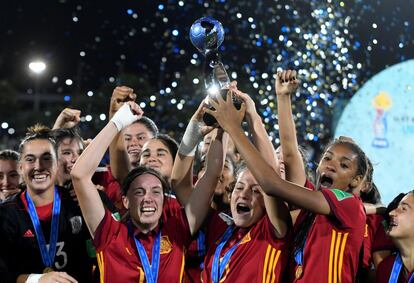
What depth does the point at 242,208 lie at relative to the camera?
3.43 m

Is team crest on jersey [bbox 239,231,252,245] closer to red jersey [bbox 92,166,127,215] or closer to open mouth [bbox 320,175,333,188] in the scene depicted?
open mouth [bbox 320,175,333,188]

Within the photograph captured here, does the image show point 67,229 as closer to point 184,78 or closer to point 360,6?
point 360,6

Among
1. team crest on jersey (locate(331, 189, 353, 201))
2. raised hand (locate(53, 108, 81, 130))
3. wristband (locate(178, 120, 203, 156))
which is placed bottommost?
team crest on jersey (locate(331, 189, 353, 201))

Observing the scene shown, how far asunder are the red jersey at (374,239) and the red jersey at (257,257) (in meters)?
0.47

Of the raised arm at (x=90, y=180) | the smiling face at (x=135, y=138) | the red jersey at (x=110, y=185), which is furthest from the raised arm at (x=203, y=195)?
the smiling face at (x=135, y=138)

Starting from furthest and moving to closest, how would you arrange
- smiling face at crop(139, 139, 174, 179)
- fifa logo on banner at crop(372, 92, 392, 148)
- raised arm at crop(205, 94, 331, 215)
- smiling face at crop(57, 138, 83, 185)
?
1. fifa logo on banner at crop(372, 92, 392, 148)
2. smiling face at crop(57, 138, 83, 185)
3. smiling face at crop(139, 139, 174, 179)
4. raised arm at crop(205, 94, 331, 215)

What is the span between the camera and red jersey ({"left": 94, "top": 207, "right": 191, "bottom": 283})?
11.0 ft

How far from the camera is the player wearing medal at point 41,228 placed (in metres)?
3.69

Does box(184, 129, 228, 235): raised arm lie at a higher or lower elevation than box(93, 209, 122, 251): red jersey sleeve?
higher

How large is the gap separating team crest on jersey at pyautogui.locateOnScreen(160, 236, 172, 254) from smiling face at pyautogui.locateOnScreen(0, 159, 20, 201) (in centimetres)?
180

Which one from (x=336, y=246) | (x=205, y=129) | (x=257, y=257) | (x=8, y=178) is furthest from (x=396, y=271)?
(x=8, y=178)

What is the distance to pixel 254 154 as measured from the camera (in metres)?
3.19

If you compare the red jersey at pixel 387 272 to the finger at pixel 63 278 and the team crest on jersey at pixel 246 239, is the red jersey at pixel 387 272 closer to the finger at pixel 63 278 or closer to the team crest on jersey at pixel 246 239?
the team crest on jersey at pixel 246 239

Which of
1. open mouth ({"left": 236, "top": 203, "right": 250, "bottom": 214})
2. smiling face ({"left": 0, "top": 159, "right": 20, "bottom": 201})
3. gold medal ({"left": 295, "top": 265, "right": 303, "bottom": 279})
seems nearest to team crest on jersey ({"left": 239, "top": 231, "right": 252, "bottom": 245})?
open mouth ({"left": 236, "top": 203, "right": 250, "bottom": 214})
